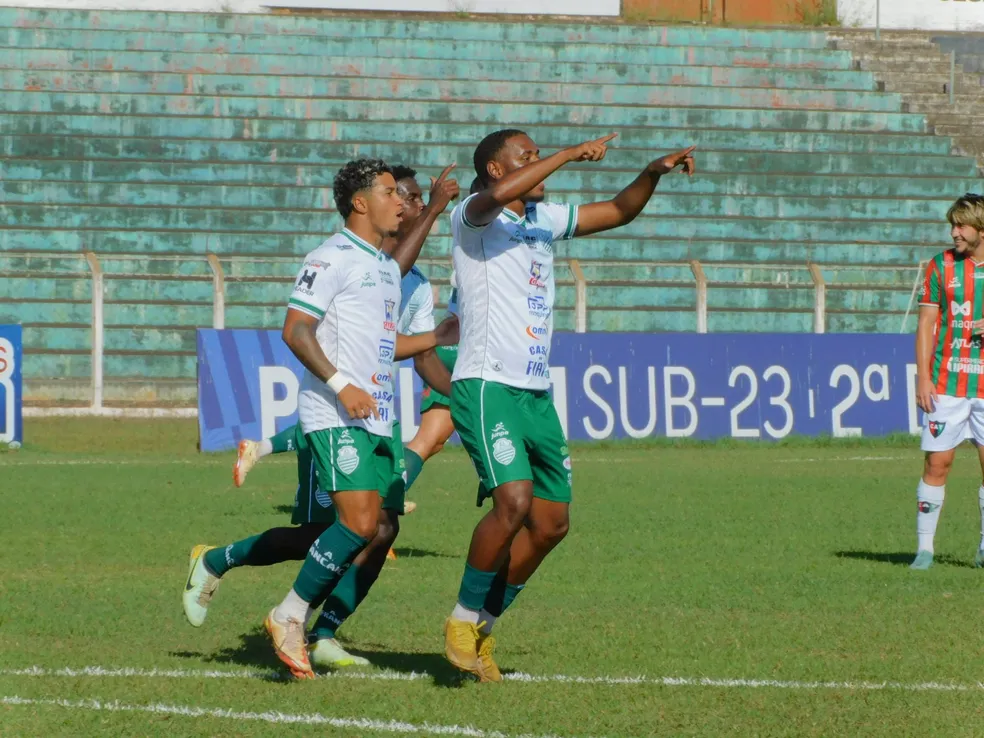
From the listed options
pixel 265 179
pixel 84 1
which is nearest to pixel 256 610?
pixel 265 179

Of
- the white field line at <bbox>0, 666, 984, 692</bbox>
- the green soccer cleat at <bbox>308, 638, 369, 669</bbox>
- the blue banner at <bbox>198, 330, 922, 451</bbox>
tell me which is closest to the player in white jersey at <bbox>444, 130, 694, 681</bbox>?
the white field line at <bbox>0, 666, 984, 692</bbox>

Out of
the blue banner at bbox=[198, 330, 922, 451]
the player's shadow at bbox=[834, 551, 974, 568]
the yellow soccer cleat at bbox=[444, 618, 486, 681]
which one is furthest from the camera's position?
the blue banner at bbox=[198, 330, 922, 451]

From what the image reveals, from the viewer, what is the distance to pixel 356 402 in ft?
21.1

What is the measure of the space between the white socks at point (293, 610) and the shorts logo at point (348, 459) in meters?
0.53

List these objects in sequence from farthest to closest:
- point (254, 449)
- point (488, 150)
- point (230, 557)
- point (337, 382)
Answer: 1. point (254, 449)
2. point (230, 557)
3. point (488, 150)
4. point (337, 382)

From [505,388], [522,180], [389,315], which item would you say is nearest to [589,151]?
[522,180]

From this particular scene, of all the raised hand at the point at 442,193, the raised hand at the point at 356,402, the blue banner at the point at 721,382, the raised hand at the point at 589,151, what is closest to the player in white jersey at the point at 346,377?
the raised hand at the point at 356,402

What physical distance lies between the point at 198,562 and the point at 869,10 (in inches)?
1085

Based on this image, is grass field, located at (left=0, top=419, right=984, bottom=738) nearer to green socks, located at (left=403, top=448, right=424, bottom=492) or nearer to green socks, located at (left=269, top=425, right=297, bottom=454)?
green socks, located at (left=403, top=448, right=424, bottom=492)

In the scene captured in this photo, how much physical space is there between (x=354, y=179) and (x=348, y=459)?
1170 millimetres

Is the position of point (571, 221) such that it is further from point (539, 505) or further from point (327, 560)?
point (327, 560)

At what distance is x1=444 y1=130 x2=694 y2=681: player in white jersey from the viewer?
21.5 feet

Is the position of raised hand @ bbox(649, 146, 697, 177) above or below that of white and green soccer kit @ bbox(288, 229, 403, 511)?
above

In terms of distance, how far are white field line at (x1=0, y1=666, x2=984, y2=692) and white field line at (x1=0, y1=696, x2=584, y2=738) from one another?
19.7 inches
